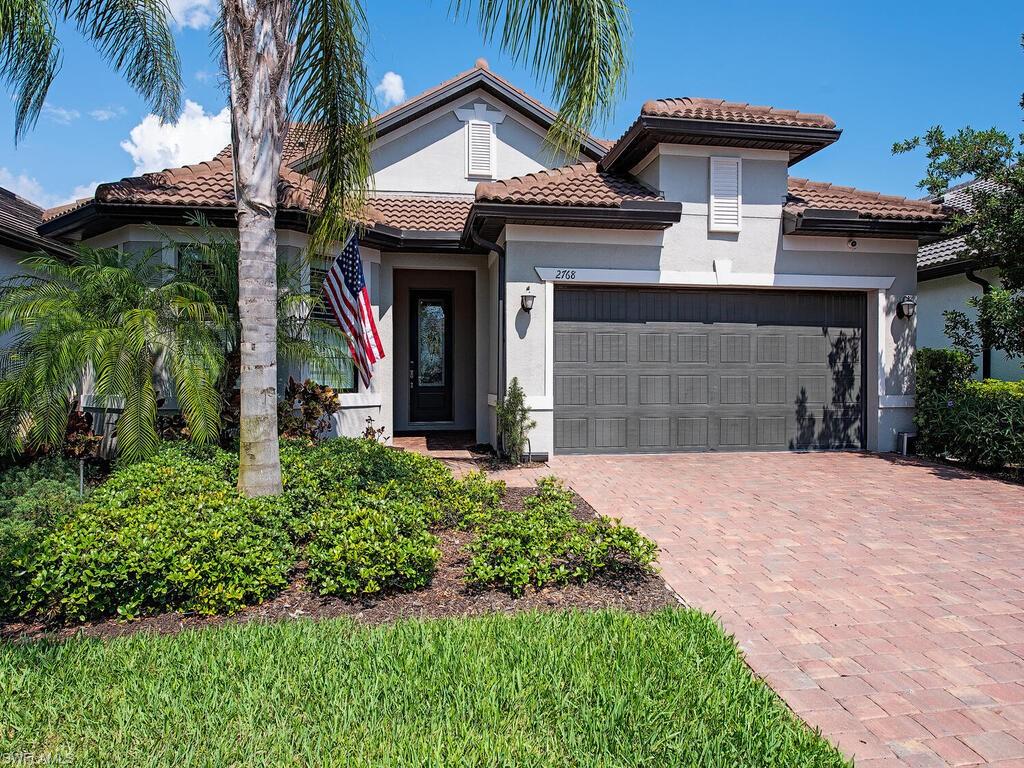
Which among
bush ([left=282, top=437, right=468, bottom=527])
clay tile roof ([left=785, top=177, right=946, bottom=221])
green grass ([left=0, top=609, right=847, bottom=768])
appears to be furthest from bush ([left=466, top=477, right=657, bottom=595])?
clay tile roof ([left=785, top=177, right=946, bottom=221])

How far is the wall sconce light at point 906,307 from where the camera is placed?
10594 mm

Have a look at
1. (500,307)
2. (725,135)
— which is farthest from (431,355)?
(725,135)

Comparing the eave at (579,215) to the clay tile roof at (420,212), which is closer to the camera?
the eave at (579,215)

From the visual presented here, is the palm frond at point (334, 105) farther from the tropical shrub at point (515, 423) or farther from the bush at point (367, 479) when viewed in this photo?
the tropical shrub at point (515, 423)

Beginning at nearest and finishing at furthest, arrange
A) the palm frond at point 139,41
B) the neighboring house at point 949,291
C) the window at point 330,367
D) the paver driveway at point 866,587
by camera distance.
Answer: the paver driveway at point 866,587
the palm frond at point 139,41
the window at point 330,367
the neighboring house at point 949,291

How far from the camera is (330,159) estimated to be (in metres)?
7.94

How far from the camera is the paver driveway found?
3.00 meters

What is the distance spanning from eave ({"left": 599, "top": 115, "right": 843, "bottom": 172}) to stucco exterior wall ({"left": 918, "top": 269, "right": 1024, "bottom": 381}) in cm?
549

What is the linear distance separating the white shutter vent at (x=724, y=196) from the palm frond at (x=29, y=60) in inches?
368

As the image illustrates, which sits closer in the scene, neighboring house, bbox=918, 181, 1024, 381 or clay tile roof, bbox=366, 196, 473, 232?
clay tile roof, bbox=366, 196, 473, 232

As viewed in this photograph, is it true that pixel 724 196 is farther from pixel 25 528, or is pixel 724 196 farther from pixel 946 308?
pixel 25 528

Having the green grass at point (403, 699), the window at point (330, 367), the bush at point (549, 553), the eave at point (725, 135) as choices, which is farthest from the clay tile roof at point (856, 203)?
the green grass at point (403, 699)

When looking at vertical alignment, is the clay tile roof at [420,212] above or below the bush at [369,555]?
above

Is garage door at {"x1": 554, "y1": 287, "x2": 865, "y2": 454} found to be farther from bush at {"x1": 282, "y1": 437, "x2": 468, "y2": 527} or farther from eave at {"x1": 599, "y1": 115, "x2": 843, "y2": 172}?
bush at {"x1": 282, "y1": 437, "x2": 468, "y2": 527}
